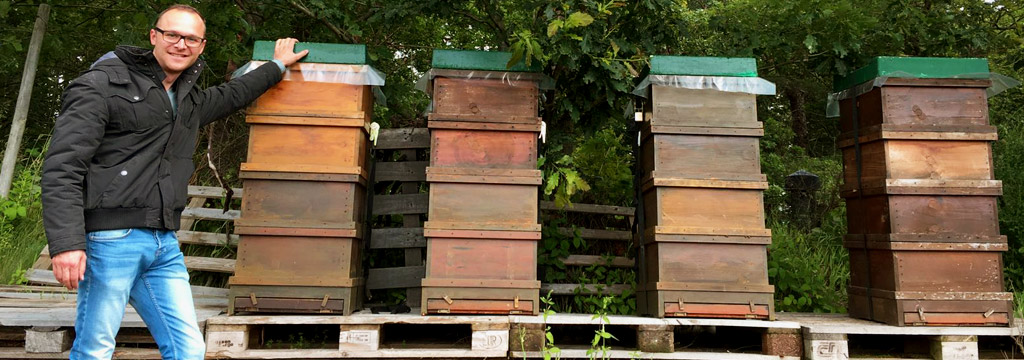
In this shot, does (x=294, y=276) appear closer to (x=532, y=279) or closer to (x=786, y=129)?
(x=532, y=279)

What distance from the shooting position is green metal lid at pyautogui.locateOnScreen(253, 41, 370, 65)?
423 centimetres

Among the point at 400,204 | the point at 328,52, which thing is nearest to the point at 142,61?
the point at 328,52

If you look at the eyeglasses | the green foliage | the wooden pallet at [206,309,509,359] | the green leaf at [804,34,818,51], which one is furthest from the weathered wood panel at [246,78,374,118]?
the green foliage

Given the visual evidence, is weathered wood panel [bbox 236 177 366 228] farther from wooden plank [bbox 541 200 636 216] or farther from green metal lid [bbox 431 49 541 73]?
wooden plank [bbox 541 200 636 216]

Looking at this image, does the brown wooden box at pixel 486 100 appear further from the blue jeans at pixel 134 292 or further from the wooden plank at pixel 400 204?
the blue jeans at pixel 134 292

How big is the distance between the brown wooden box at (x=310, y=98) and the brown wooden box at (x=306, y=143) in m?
0.05

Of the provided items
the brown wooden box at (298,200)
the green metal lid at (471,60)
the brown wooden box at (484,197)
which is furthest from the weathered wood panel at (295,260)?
the green metal lid at (471,60)

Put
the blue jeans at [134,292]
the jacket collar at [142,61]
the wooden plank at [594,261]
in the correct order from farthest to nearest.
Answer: the wooden plank at [594,261]
the jacket collar at [142,61]
the blue jeans at [134,292]

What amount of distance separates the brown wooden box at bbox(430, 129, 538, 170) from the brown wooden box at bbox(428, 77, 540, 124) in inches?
4.5

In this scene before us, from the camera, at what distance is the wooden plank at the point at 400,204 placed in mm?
5387

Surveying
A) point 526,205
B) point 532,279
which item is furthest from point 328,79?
point 532,279

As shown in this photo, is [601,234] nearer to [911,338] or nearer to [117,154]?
[911,338]

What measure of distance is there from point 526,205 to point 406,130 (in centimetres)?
189

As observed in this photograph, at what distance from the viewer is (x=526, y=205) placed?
4184 millimetres
